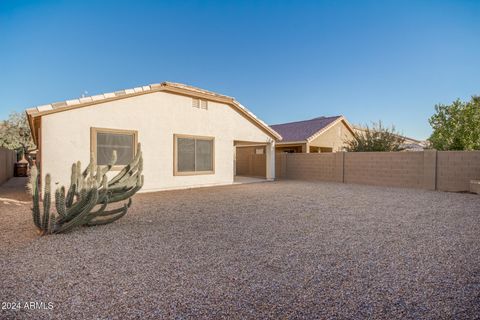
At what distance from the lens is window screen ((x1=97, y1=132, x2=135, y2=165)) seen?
9633mm

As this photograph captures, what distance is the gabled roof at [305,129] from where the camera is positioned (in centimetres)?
2100

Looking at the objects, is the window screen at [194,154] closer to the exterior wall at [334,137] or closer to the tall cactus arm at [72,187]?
the tall cactus arm at [72,187]

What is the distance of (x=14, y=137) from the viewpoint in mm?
27750

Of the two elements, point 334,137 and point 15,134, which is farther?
point 15,134

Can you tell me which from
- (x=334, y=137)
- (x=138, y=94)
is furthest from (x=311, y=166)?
(x=138, y=94)

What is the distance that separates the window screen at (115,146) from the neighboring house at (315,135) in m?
13.3

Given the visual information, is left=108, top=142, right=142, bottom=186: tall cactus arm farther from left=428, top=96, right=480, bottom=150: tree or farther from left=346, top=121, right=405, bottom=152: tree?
left=428, top=96, right=480, bottom=150: tree

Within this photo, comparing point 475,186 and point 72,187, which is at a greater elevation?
point 72,187

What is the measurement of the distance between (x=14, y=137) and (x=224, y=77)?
78.4ft

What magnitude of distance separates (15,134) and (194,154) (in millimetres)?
26970

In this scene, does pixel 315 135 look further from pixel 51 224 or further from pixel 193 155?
pixel 51 224

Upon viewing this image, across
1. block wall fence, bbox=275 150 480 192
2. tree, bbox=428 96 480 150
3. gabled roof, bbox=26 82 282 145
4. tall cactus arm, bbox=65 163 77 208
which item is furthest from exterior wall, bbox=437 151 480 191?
tall cactus arm, bbox=65 163 77 208

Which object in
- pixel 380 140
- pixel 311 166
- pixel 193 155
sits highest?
pixel 380 140

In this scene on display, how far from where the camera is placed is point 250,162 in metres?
20.9
